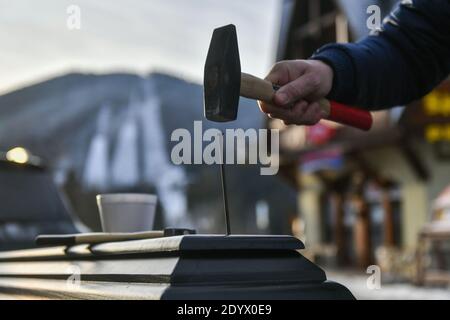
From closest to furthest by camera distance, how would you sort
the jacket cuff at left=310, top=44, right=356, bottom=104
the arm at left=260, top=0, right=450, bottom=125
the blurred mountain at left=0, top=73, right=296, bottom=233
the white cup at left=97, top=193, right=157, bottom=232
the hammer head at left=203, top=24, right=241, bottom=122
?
the hammer head at left=203, top=24, right=241, bottom=122, the arm at left=260, top=0, right=450, bottom=125, the jacket cuff at left=310, top=44, right=356, bottom=104, the white cup at left=97, top=193, right=157, bottom=232, the blurred mountain at left=0, top=73, right=296, bottom=233

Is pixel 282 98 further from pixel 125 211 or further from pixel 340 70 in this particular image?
pixel 125 211

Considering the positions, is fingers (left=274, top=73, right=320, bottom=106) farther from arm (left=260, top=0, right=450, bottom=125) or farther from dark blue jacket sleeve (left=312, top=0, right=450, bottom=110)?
dark blue jacket sleeve (left=312, top=0, right=450, bottom=110)

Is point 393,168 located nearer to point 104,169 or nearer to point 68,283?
→ point 68,283

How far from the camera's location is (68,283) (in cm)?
158

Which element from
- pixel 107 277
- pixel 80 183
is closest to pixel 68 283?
pixel 107 277

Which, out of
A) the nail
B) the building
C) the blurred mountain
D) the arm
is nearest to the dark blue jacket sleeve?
the arm

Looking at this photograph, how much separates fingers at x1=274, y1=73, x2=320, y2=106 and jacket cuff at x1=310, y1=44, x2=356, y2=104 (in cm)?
10

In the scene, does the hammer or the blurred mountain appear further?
the blurred mountain

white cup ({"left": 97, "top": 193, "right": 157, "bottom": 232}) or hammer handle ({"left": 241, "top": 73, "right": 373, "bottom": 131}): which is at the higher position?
hammer handle ({"left": 241, "top": 73, "right": 373, "bottom": 131})

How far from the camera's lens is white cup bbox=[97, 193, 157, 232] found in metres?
1.92

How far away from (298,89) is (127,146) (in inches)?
1961

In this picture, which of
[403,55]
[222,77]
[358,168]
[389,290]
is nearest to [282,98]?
[222,77]

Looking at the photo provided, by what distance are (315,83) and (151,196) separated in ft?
1.92

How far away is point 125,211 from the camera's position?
1.92m
